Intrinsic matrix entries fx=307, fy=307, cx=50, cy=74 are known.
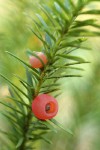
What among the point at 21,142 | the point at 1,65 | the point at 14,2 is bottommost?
the point at 21,142

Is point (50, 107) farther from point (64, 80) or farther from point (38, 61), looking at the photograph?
point (64, 80)

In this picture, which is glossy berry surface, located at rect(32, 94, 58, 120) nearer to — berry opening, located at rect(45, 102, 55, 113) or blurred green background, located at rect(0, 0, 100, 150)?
berry opening, located at rect(45, 102, 55, 113)

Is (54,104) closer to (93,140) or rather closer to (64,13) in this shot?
(64,13)

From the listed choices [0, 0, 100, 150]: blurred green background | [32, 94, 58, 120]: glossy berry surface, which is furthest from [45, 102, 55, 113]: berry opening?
[0, 0, 100, 150]: blurred green background

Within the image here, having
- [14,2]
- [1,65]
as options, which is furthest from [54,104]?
[14,2]

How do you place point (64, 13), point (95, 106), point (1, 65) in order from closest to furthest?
1. point (64, 13)
2. point (1, 65)
3. point (95, 106)
